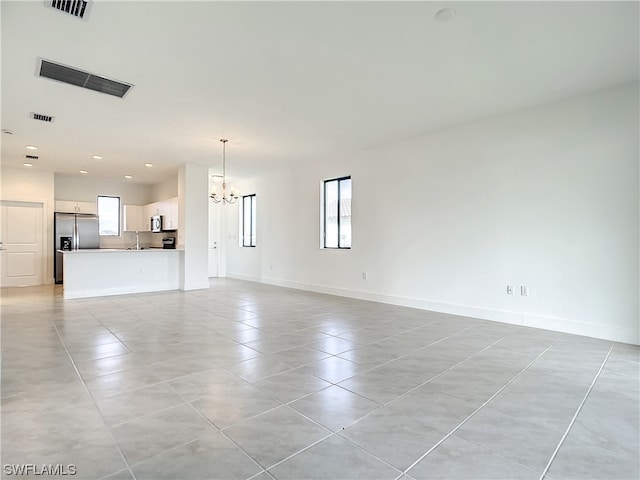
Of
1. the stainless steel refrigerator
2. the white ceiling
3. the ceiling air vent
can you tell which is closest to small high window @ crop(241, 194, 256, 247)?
the stainless steel refrigerator

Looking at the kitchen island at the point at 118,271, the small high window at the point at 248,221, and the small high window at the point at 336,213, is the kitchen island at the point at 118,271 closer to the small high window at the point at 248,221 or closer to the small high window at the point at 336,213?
the small high window at the point at 248,221

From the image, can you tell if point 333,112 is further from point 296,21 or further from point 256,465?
point 256,465

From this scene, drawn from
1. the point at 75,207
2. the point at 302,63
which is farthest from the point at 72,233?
the point at 302,63

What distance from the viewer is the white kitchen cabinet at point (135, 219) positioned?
977 cm

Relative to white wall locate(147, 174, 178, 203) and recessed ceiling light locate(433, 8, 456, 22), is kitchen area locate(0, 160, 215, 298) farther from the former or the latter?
recessed ceiling light locate(433, 8, 456, 22)

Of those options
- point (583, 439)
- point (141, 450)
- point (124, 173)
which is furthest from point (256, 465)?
point (124, 173)

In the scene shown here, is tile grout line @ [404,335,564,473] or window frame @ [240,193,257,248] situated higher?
window frame @ [240,193,257,248]

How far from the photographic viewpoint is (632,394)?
251cm

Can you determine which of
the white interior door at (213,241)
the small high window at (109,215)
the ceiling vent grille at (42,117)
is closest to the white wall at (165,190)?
the small high window at (109,215)

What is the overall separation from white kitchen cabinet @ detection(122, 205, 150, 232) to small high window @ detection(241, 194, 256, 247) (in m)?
2.78

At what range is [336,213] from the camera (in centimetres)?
724

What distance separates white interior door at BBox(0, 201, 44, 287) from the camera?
26.1 ft

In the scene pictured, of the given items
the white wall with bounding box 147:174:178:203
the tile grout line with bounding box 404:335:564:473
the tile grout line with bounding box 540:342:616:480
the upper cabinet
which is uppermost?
the white wall with bounding box 147:174:178:203

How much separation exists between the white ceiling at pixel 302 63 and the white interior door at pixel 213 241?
5.09m
